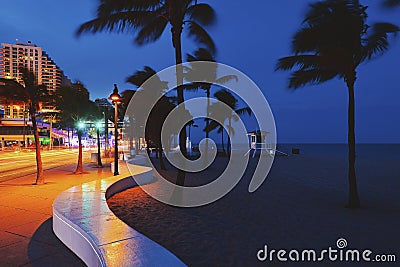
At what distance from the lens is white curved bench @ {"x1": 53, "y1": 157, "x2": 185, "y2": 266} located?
338cm

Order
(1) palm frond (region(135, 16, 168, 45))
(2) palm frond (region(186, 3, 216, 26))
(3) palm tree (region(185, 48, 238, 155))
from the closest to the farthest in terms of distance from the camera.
Result: (2) palm frond (region(186, 3, 216, 26)) → (1) palm frond (region(135, 16, 168, 45)) → (3) palm tree (region(185, 48, 238, 155))

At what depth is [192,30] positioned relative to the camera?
10.2m

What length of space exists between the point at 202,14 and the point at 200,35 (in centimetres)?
99

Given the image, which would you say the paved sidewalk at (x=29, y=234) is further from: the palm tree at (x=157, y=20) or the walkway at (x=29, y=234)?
the palm tree at (x=157, y=20)

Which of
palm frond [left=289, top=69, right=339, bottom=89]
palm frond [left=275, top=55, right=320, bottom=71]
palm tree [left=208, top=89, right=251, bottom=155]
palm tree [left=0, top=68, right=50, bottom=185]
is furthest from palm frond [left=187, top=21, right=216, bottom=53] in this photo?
palm tree [left=208, top=89, right=251, bottom=155]

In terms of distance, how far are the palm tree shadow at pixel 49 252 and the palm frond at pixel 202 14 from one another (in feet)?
25.8

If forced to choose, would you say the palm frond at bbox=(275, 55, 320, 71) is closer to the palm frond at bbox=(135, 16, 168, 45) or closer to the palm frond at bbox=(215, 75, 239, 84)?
the palm frond at bbox=(135, 16, 168, 45)

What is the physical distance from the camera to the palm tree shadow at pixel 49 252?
414 centimetres

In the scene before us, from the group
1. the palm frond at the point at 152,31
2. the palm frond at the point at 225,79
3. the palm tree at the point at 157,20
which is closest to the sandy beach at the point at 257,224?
the palm tree at the point at 157,20

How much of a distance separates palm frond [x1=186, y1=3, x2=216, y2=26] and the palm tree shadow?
25.8 ft

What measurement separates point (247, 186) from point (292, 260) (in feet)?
27.8

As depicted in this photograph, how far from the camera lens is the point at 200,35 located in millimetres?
10305

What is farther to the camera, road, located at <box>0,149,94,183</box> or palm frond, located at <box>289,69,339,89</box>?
road, located at <box>0,149,94,183</box>

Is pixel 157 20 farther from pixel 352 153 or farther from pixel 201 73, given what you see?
pixel 201 73
